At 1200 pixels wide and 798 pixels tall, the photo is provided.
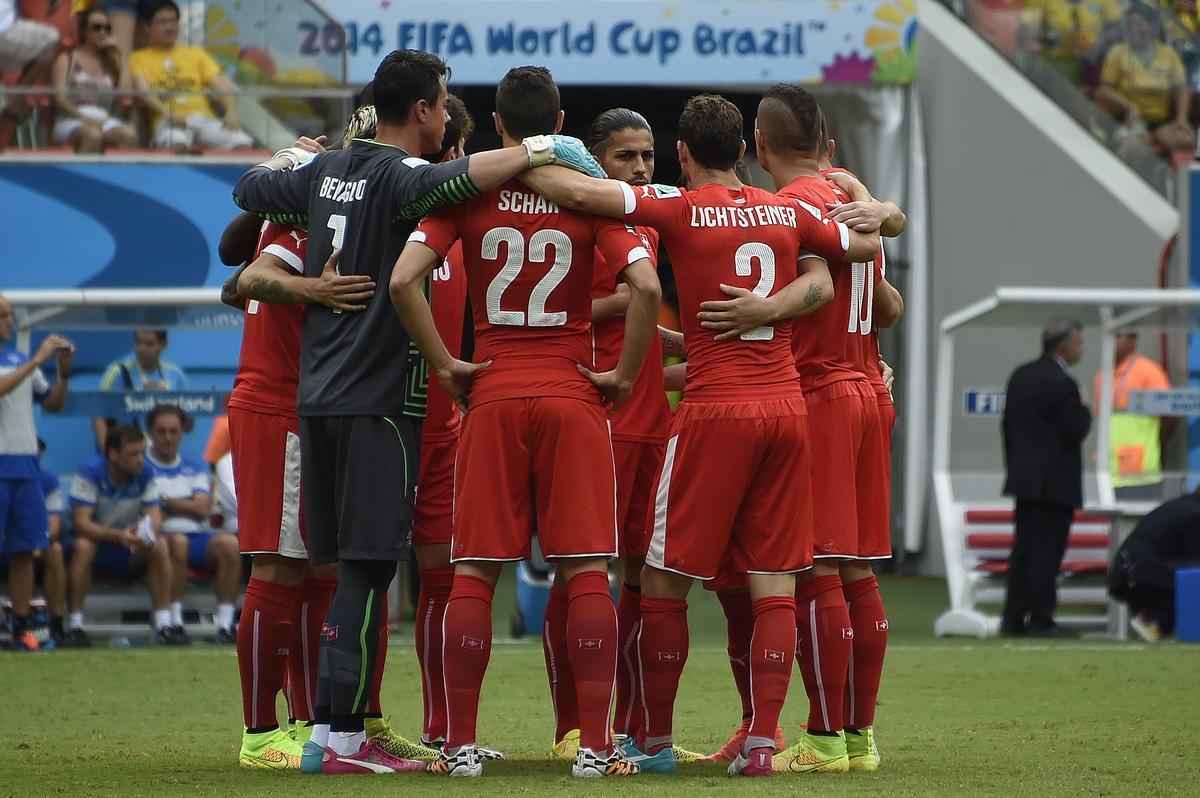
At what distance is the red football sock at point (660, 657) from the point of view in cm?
649

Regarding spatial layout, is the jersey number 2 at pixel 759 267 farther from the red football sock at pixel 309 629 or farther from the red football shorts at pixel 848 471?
the red football sock at pixel 309 629

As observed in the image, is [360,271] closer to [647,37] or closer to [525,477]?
[525,477]

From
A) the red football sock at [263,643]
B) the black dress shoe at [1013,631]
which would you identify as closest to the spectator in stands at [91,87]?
the black dress shoe at [1013,631]

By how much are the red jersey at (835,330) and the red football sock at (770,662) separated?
83cm

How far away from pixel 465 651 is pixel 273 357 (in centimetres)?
132

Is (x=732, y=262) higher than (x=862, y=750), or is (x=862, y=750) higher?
(x=732, y=262)

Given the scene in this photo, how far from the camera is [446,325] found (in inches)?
279

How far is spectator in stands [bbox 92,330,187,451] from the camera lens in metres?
13.2

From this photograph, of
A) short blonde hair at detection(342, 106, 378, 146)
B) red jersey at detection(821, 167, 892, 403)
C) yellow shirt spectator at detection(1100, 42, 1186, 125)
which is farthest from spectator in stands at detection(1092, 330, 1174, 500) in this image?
short blonde hair at detection(342, 106, 378, 146)

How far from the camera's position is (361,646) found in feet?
21.0

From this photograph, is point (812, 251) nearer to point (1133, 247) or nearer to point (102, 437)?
point (102, 437)

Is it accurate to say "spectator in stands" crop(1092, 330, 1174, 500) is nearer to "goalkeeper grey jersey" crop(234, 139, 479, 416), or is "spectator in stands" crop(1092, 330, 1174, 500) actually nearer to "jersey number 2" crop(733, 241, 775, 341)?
"jersey number 2" crop(733, 241, 775, 341)

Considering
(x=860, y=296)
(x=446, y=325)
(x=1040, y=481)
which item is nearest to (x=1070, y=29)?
(x=1040, y=481)

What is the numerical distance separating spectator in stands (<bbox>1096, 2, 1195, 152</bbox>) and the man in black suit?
220 inches
